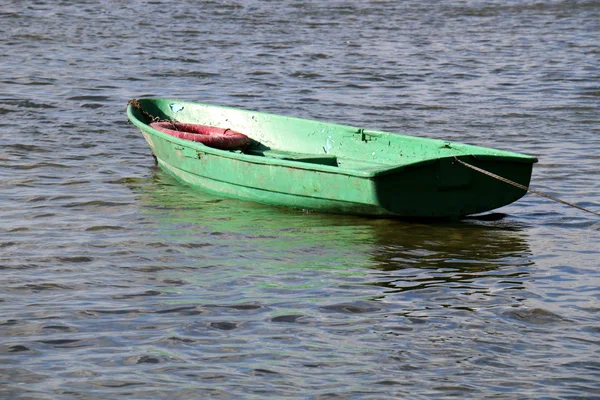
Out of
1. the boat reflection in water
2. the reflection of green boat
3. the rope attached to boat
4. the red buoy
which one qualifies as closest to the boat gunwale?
the reflection of green boat

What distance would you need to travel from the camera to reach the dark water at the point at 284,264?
545 centimetres

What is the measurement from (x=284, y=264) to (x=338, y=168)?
125 cm

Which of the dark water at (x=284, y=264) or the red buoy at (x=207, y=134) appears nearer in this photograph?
the dark water at (x=284, y=264)

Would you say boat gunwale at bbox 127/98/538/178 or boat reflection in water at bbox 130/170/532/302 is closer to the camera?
boat reflection in water at bbox 130/170/532/302

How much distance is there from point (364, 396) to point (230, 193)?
14.5ft

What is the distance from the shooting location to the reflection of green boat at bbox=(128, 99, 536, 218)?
8.14 m

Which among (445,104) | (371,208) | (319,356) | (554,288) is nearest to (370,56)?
(445,104)

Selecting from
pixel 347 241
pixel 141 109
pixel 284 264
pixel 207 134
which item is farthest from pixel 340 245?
pixel 141 109

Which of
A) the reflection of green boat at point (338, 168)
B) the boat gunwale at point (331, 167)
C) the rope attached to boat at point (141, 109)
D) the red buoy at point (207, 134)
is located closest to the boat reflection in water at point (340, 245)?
the reflection of green boat at point (338, 168)

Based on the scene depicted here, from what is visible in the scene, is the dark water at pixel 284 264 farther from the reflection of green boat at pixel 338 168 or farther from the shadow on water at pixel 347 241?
the reflection of green boat at pixel 338 168

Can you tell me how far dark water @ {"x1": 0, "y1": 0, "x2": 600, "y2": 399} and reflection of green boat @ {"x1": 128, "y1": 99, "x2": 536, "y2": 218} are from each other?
0.20m

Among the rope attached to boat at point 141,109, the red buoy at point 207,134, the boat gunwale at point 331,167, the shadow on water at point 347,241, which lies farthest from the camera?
the rope attached to boat at point 141,109

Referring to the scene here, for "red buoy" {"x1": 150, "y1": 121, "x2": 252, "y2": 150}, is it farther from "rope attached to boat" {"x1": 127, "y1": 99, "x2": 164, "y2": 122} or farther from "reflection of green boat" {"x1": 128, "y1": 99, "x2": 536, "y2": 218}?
"rope attached to boat" {"x1": 127, "y1": 99, "x2": 164, "y2": 122}

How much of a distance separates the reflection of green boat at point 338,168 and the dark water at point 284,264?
8.0 inches
